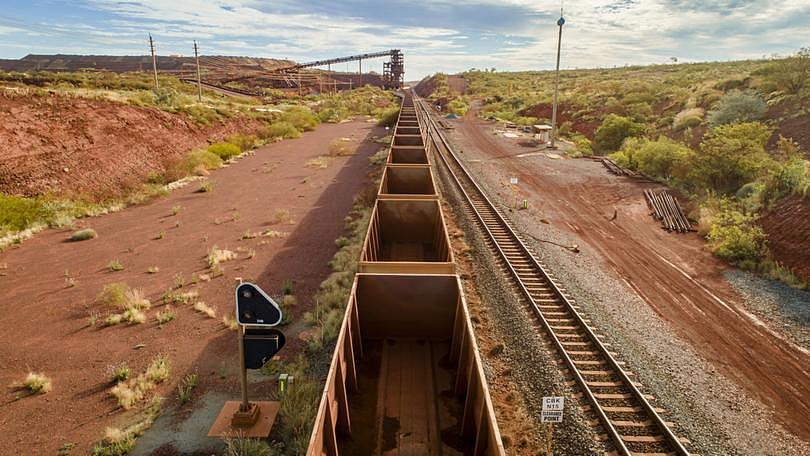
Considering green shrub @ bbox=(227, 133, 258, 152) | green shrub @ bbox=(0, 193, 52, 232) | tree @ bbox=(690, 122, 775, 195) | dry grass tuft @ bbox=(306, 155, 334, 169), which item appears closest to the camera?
green shrub @ bbox=(0, 193, 52, 232)

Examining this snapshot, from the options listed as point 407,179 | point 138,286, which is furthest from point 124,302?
point 407,179

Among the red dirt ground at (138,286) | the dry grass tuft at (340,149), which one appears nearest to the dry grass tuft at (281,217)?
the red dirt ground at (138,286)

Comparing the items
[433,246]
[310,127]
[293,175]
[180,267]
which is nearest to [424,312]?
[433,246]

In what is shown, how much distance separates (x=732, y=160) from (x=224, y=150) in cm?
3434

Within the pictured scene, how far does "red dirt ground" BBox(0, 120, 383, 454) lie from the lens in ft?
26.5

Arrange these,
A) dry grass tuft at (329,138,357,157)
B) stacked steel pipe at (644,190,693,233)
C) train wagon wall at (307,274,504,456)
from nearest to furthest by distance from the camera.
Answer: train wagon wall at (307,274,504,456), stacked steel pipe at (644,190,693,233), dry grass tuft at (329,138,357,157)

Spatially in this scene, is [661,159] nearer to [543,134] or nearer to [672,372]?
[543,134]

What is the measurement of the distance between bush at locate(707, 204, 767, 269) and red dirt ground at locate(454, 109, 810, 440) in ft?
1.64

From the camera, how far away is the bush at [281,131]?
1802 inches

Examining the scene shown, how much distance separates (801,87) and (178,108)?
51.4 m

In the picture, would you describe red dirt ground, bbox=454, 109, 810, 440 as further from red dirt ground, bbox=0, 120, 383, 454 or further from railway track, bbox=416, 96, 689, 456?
red dirt ground, bbox=0, 120, 383, 454

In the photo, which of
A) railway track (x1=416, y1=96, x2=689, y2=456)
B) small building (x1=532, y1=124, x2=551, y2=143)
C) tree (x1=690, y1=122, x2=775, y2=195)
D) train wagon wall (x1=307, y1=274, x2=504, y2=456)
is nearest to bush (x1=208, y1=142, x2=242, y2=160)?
railway track (x1=416, y1=96, x2=689, y2=456)

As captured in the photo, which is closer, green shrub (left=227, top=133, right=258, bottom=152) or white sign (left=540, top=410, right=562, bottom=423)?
white sign (left=540, top=410, right=562, bottom=423)

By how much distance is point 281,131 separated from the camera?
4669 centimetres
